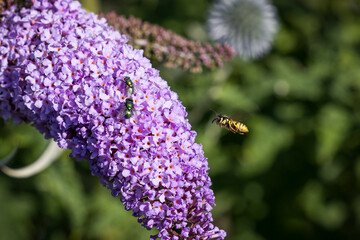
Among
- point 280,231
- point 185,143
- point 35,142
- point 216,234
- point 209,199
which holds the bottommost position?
point 216,234

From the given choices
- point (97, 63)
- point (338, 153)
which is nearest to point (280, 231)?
point (338, 153)

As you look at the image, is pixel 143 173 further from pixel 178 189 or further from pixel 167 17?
pixel 167 17

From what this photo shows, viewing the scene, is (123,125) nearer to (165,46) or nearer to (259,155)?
(165,46)

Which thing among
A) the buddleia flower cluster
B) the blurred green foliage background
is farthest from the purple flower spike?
the blurred green foliage background

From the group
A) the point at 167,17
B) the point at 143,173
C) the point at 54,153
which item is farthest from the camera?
the point at 167,17

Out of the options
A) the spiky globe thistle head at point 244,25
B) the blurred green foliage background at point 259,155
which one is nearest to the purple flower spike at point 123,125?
the blurred green foliage background at point 259,155
